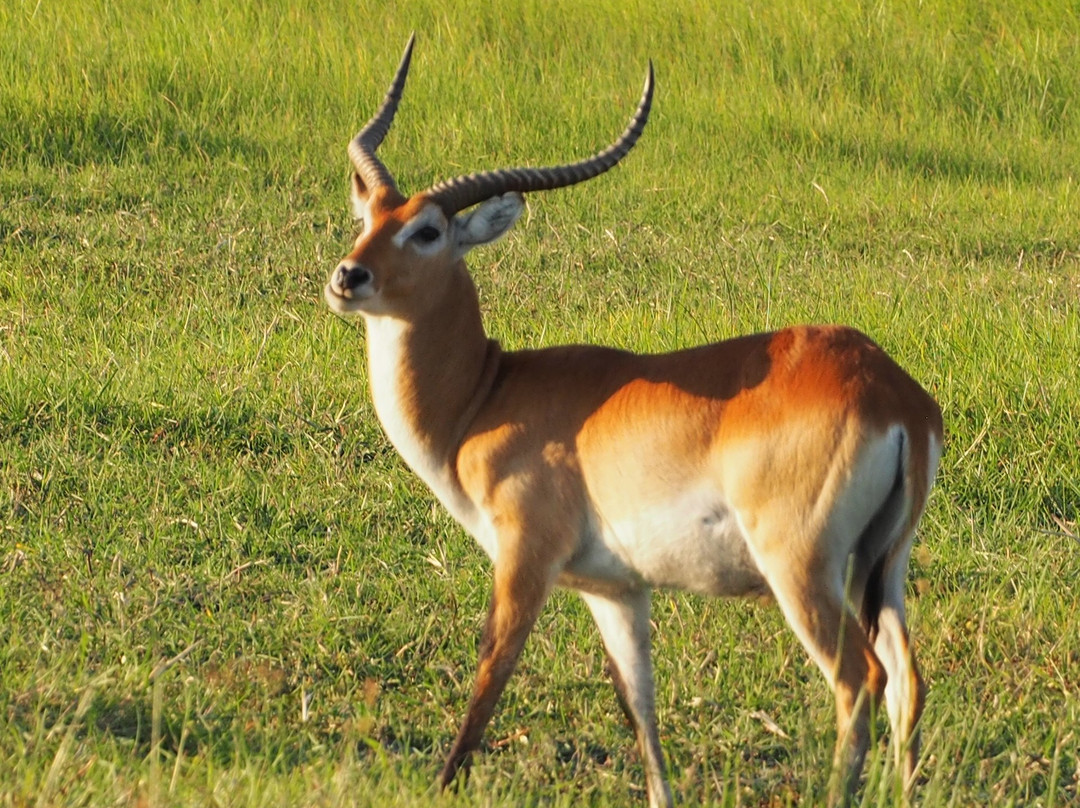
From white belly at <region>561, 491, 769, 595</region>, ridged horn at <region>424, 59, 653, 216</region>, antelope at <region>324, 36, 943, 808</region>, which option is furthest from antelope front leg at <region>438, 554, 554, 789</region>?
ridged horn at <region>424, 59, 653, 216</region>

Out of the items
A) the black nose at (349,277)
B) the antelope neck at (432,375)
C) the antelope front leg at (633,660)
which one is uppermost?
the black nose at (349,277)

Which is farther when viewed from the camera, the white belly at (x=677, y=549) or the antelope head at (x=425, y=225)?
the antelope head at (x=425, y=225)

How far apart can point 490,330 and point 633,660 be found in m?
3.27

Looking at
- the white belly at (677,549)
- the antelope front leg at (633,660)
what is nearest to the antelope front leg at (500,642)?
Result: the white belly at (677,549)

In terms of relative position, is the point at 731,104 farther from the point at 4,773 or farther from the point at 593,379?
the point at 4,773

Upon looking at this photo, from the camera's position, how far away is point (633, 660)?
12.6 ft

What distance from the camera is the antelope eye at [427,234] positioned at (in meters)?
4.02

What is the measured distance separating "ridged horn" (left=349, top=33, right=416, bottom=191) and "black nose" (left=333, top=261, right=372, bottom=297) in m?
0.41

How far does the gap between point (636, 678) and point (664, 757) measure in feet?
0.65

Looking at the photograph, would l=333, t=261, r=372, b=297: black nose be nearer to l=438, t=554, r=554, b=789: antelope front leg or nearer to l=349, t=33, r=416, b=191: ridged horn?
l=349, t=33, r=416, b=191: ridged horn

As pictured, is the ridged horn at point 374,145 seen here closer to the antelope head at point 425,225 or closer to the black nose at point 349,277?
the antelope head at point 425,225

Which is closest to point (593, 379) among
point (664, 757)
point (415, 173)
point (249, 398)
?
point (664, 757)

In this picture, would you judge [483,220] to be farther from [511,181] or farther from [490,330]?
[490,330]

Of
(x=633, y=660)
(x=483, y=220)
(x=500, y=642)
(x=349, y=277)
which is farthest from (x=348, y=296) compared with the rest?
(x=633, y=660)
